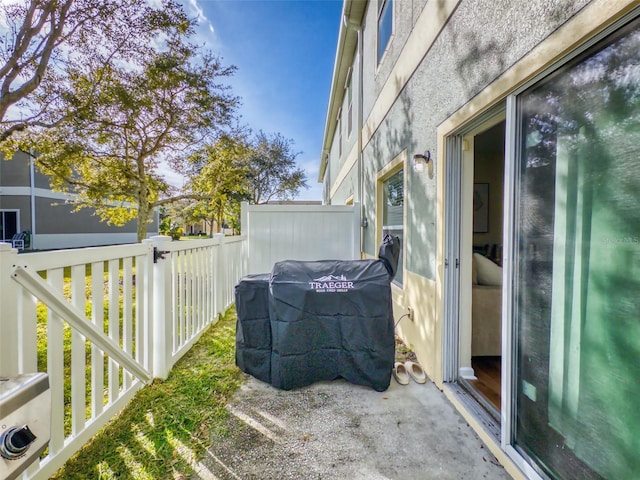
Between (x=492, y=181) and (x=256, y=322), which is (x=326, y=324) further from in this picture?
(x=492, y=181)

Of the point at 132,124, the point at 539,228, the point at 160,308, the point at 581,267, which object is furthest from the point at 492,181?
the point at 132,124

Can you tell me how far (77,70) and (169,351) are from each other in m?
6.51

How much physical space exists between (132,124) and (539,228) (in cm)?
790

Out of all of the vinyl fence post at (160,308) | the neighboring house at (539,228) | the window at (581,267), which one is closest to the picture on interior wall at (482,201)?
the neighboring house at (539,228)

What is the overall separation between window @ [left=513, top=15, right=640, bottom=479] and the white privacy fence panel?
391cm

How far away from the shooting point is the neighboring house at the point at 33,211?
50.6 feet

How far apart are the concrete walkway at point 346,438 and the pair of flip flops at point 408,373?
10 cm

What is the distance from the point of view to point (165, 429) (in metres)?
2.13

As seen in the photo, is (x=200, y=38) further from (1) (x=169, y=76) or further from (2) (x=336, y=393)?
(2) (x=336, y=393)

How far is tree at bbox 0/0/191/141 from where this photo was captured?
17.5ft

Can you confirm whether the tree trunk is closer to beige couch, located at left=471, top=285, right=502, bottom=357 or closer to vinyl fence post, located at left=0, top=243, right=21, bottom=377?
vinyl fence post, located at left=0, top=243, right=21, bottom=377

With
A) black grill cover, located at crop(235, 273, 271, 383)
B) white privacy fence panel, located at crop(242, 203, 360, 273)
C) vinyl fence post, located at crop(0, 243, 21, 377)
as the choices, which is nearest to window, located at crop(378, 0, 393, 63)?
white privacy fence panel, located at crop(242, 203, 360, 273)

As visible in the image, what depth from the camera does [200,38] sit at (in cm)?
687

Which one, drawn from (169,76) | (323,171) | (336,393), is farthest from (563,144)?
(323,171)
